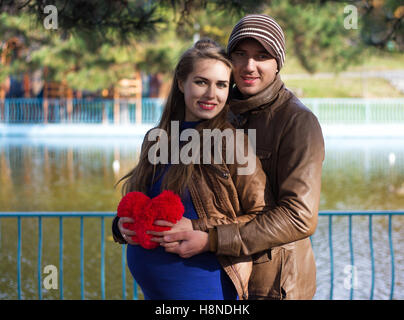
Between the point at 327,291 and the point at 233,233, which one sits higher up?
the point at 233,233

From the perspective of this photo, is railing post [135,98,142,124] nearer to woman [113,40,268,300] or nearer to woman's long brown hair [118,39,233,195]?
woman's long brown hair [118,39,233,195]

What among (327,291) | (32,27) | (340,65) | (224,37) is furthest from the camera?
(340,65)

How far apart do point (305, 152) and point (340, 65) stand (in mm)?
22981

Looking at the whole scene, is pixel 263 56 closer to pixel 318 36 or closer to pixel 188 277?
pixel 188 277

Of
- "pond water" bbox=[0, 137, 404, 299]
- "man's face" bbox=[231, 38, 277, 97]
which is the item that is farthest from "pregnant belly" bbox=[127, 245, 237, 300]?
"pond water" bbox=[0, 137, 404, 299]

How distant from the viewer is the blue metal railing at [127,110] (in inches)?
864

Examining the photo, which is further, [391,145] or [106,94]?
[106,94]

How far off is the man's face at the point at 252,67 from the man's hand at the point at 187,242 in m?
0.56

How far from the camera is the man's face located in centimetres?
193

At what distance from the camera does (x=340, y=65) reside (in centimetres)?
2370

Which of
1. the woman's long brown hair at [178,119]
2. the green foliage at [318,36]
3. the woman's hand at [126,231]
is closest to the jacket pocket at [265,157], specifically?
the woman's long brown hair at [178,119]

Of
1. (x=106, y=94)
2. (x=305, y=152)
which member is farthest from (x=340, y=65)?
(x=305, y=152)

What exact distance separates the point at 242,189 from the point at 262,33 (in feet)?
1.78
